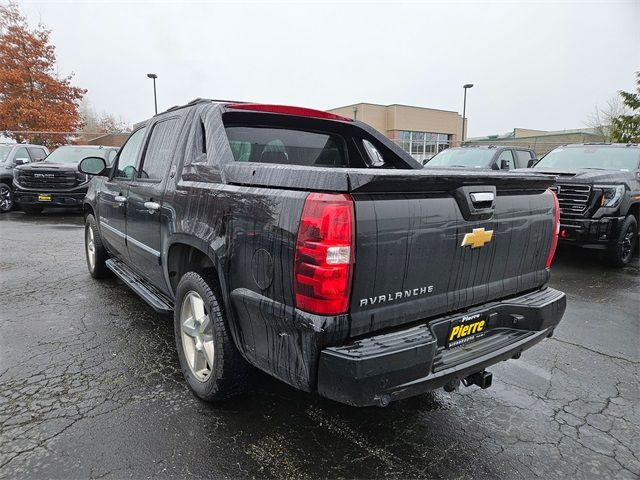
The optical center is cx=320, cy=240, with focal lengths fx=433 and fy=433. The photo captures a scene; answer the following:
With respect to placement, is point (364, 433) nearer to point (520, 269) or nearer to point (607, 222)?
point (520, 269)

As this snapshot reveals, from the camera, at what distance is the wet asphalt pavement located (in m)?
2.30

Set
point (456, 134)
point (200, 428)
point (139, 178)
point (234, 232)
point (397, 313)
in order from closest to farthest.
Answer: point (397, 313), point (234, 232), point (200, 428), point (139, 178), point (456, 134)

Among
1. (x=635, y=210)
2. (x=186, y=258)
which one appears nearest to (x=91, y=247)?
(x=186, y=258)

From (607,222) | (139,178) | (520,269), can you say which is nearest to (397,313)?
(520,269)

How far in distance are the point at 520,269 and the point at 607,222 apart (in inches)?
189

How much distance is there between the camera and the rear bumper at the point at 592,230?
21.2 ft

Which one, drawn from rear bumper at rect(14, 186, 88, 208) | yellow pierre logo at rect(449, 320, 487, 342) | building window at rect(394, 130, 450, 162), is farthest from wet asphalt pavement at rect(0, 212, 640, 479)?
building window at rect(394, 130, 450, 162)

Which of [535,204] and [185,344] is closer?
[535,204]

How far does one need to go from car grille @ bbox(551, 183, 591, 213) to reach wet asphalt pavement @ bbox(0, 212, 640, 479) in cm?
297

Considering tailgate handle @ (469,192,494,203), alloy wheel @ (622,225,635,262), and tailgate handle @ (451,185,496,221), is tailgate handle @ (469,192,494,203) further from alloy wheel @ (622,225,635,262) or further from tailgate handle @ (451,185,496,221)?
alloy wheel @ (622,225,635,262)

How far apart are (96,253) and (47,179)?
773 centimetres

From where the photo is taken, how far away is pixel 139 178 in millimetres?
3898

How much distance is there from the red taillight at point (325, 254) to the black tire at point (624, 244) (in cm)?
642

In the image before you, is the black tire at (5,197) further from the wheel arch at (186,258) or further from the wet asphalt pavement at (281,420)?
the wheel arch at (186,258)
